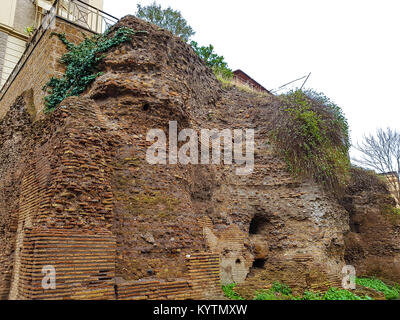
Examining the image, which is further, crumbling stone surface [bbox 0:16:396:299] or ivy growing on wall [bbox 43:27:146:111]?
ivy growing on wall [bbox 43:27:146:111]

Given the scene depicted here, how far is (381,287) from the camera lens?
9.91 metres

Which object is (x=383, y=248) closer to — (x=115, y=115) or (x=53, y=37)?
(x=115, y=115)

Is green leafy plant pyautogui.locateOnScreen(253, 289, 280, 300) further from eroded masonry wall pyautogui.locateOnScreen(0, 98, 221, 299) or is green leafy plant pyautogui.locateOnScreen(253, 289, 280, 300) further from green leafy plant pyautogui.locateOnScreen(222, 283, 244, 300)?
eroded masonry wall pyautogui.locateOnScreen(0, 98, 221, 299)

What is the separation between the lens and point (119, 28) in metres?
7.50

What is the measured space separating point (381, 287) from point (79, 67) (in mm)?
10865

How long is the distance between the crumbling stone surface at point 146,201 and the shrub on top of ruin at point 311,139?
0.36 metres

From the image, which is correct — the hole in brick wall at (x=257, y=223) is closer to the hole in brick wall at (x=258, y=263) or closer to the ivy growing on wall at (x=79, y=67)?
the hole in brick wall at (x=258, y=263)

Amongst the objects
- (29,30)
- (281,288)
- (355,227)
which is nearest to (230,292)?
(281,288)

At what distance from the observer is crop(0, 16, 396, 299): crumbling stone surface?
198 inches

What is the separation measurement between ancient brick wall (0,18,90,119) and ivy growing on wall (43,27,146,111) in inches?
6.9

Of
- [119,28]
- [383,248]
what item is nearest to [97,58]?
[119,28]

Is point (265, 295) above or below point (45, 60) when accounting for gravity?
below

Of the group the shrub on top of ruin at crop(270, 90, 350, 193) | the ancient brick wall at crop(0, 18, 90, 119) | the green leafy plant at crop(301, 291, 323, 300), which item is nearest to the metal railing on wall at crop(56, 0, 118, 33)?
the ancient brick wall at crop(0, 18, 90, 119)

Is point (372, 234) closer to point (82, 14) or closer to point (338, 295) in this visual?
point (338, 295)
